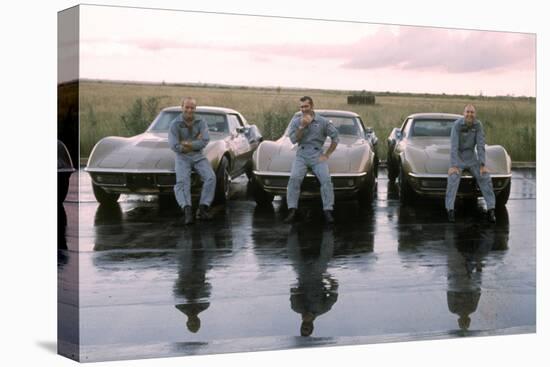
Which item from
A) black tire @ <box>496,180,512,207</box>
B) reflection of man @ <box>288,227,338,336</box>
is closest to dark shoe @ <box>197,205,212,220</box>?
reflection of man @ <box>288,227,338,336</box>

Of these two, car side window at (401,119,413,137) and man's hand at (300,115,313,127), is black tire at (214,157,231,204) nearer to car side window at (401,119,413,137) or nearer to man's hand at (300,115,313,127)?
man's hand at (300,115,313,127)

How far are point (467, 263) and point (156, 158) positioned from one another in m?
3.51

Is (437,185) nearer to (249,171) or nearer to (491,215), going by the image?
(491,215)

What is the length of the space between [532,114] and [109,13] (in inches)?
198

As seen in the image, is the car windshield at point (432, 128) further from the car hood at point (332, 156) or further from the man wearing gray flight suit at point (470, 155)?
the car hood at point (332, 156)

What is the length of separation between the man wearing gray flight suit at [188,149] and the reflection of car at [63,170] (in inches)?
39.7

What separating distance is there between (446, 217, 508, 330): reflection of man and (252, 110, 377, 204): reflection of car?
43.6 inches

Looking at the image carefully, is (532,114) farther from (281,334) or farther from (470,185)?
(281,334)

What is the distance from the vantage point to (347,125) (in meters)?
11.1

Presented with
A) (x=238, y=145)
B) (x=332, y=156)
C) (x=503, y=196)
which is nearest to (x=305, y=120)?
(x=332, y=156)

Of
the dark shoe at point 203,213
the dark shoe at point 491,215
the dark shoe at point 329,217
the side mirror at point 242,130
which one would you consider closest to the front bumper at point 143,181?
the dark shoe at point 203,213

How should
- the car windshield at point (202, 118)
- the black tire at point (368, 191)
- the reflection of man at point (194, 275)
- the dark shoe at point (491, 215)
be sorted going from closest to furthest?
1. the reflection of man at point (194, 275)
2. the car windshield at point (202, 118)
3. the black tire at point (368, 191)
4. the dark shoe at point (491, 215)

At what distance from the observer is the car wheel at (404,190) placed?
1140 cm

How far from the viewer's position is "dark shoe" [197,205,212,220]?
10.4m
